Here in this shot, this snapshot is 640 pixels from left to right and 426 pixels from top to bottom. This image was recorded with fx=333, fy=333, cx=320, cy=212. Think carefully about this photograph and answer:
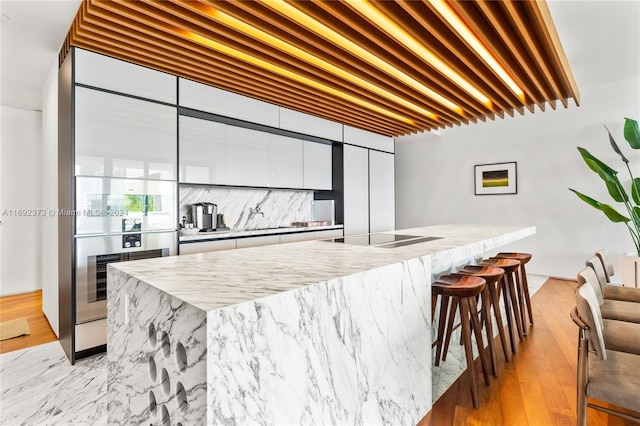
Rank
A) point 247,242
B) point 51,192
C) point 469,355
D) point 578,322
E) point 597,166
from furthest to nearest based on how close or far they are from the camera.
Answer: point 597,166 → point 247,242 → point 51,192 → point 469,355 → point 578,322

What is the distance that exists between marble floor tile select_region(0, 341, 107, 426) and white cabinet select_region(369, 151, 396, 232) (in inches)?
161

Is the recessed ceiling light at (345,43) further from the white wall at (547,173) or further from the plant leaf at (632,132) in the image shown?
the white wall at (547,173)

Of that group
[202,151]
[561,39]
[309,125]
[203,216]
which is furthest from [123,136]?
[561,39]

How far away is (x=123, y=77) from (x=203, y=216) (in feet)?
5.18

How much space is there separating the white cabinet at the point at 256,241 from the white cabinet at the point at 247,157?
2.18 feet

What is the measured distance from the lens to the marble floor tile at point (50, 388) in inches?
76.0

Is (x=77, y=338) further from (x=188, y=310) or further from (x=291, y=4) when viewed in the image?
(x=291, y=4)

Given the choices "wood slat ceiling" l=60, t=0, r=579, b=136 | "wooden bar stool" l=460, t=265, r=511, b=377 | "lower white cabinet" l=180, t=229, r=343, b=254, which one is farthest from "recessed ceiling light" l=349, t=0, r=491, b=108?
"lower white cabinet" l=180, t=229, r=343, b=254

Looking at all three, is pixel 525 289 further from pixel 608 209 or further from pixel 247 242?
pixel 247 242

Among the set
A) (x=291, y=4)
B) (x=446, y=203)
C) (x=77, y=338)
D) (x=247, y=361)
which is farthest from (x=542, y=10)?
(x=446, y=203)

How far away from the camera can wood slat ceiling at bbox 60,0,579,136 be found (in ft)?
6.82

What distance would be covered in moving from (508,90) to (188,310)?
3698mm

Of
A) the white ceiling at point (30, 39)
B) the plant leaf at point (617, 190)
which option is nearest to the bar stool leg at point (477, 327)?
the plant leaf at point (617, 190)

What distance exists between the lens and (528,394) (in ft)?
6.83
